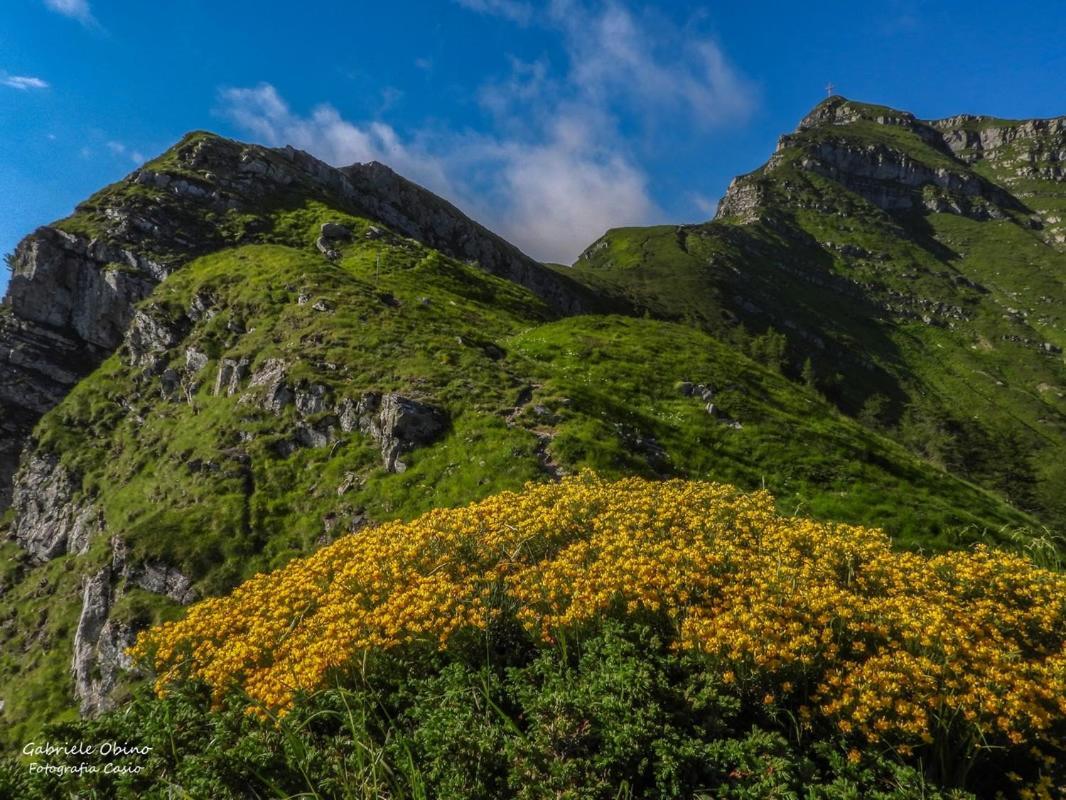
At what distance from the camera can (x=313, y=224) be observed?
7988 cm

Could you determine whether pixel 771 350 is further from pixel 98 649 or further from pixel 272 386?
pixel 98 649

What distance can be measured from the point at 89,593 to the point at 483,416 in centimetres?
2019

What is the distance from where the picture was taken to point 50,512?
45438 mm

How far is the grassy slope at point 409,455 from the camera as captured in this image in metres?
23.8

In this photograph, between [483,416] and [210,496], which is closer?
[483,416]

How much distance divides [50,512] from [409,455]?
3962cm

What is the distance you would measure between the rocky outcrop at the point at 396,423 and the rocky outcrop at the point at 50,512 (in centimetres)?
2230

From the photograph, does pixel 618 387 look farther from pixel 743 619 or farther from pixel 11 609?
pixel 11 609

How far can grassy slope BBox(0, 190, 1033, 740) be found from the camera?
78.2 ft

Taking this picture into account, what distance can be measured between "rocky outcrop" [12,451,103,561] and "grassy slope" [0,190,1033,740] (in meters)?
1.49

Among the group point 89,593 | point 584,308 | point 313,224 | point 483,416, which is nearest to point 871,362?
point 584,308

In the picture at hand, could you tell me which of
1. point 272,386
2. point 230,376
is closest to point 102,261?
point 230,376

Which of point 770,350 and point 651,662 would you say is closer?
point 651,662

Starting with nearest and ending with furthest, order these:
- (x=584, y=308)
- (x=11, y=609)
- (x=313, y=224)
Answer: (x=11, y=609) < (x=313, y=224) < (x=584, y=308)
